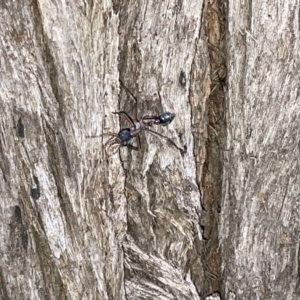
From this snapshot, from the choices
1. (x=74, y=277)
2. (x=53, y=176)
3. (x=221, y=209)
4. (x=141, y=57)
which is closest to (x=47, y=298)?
(x=74, y=277)

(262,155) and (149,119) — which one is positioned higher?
(149,119)

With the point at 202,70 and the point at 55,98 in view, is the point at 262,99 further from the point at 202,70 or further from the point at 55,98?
the point at 55,98

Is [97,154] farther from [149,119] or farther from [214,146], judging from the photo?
[214,146]

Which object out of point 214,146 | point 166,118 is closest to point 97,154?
point 166,118

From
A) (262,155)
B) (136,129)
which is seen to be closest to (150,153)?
(136,129)

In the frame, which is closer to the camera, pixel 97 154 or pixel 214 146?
pixel 97 154

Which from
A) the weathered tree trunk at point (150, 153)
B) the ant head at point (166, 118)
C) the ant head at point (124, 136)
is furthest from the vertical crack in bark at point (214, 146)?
the ant head at point (124, 136)
